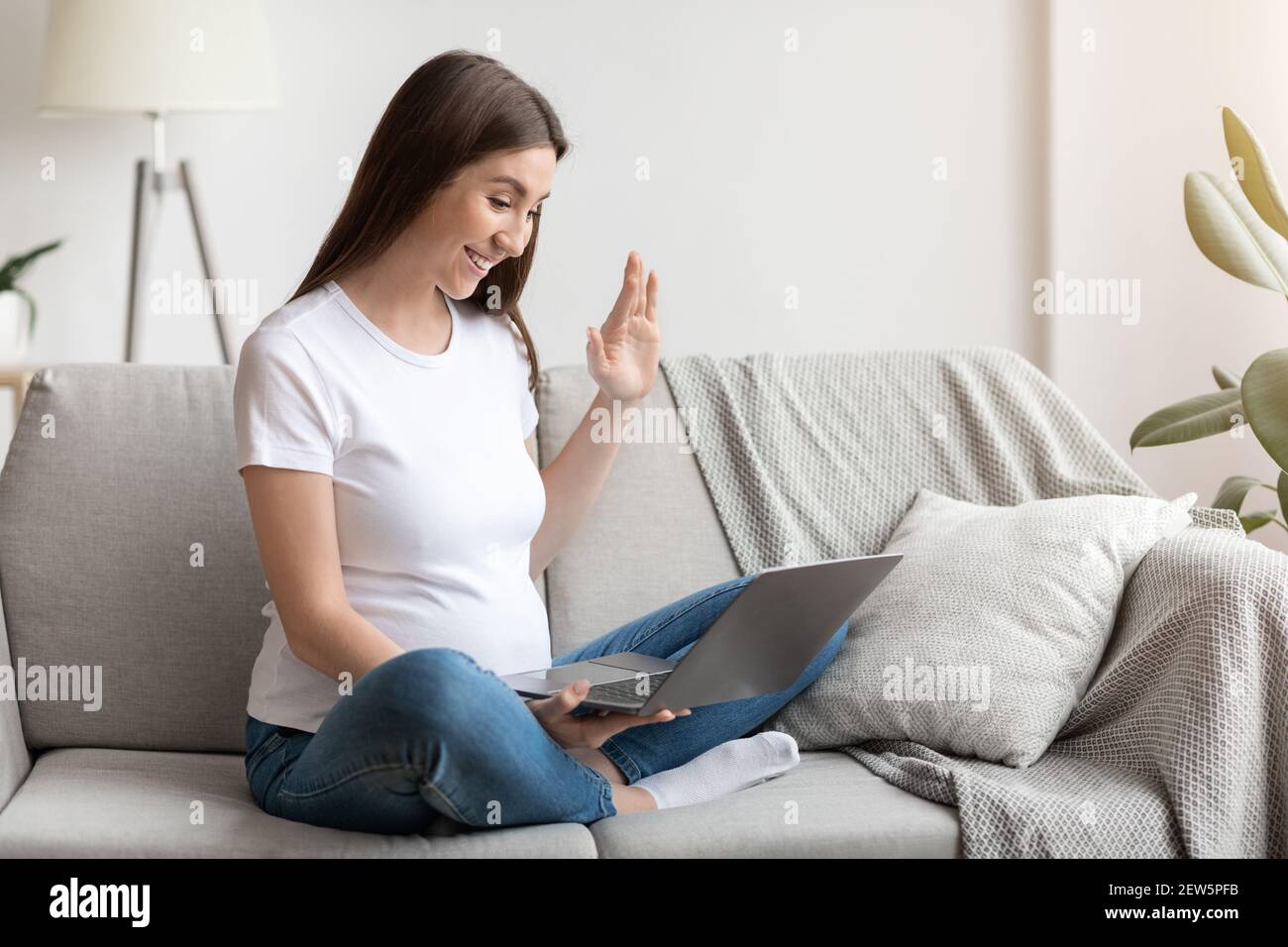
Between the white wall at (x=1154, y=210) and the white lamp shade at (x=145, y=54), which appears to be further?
the white wall at (x=1154, y=210)

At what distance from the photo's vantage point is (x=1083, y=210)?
278 centimetres

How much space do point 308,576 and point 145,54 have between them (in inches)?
63.9

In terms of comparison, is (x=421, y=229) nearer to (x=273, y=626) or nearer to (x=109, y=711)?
(x=273, y=626)

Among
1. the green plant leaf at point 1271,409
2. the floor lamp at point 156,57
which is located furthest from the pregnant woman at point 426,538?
the floor lamp at point 156,57

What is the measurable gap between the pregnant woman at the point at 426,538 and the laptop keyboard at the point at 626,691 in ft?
0.08

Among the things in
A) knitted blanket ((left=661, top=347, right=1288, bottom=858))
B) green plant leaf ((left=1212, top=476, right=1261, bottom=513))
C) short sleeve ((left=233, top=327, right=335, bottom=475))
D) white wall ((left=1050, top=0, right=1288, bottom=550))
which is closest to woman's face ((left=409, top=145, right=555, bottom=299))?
short sleeve ((left=233, top=327, right=335, bottom=475))

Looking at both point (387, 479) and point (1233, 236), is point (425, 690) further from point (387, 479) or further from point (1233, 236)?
point (1233, 236)

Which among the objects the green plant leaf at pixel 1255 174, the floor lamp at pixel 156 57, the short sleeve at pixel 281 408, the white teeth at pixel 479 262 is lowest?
the short sleeve at pixel 281 408

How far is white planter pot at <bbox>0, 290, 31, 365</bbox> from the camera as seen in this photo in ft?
8.53

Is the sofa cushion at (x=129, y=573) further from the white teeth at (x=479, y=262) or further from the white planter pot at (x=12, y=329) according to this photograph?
the white planter pot at (x=12, y=329)

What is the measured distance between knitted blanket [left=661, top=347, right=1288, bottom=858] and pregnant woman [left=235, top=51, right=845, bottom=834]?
0.24 metres

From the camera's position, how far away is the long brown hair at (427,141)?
1.37 m
